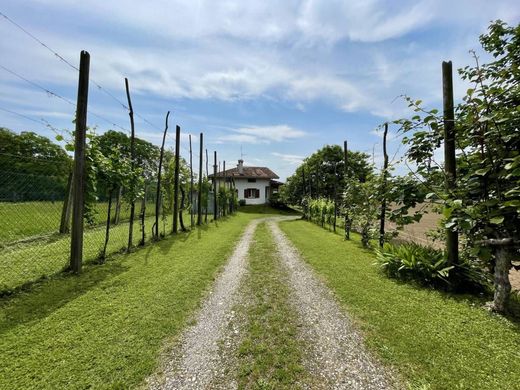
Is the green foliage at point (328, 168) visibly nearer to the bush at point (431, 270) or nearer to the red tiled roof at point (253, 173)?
the red tiled roof at point (253, 173)

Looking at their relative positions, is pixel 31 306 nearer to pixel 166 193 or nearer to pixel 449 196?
pixel 449 196

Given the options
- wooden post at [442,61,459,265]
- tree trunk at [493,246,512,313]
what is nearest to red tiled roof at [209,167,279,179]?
→ wooden post at [442,61,459,265]

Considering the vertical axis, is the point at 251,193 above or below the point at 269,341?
above

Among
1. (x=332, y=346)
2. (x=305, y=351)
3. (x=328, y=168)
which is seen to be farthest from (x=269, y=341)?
(x=328, y=168)

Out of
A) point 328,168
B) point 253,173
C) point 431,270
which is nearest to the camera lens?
point 431,270

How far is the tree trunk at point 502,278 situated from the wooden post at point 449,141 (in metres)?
0.84

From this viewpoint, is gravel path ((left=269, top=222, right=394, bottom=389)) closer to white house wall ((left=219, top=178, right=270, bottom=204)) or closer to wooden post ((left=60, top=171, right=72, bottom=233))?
wooden post ((left=60, top=171, right=72, bottom=233))

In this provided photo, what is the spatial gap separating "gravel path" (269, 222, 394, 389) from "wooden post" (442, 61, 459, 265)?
2539mm

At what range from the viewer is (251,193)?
38.6 m

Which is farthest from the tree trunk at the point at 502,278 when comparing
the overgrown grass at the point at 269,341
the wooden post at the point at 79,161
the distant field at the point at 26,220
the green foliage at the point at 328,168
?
the green foliage at the point at 328,168

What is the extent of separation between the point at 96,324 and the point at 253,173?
36.8 meters

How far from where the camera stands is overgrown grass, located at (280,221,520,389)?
249 cm

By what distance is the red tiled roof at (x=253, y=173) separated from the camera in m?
38.2

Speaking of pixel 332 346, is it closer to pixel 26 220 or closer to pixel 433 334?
pixel 433 334
